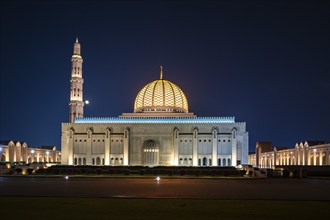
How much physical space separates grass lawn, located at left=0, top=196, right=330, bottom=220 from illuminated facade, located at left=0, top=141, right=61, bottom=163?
77318 mm

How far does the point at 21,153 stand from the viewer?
322 ft

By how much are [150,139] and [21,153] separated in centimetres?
4289

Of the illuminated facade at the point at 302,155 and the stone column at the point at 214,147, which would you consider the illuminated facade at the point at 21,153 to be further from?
the illuminated facade at the point at 302,155

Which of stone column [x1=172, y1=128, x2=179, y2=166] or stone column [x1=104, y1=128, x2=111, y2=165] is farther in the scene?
stone column [x1=104, y1=128, x2=111, y2=165]

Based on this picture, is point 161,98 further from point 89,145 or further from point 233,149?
point 233,149

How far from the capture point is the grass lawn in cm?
1292

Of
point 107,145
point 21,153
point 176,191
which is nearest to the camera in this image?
point 176,191

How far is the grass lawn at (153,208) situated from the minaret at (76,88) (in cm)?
5533

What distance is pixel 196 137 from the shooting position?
220ft

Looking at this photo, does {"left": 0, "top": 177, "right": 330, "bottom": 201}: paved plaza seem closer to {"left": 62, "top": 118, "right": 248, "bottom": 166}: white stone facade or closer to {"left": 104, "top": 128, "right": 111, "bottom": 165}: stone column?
{"left": 62, "top": 118, "right": 248, "bottom": 166}: white stone facade

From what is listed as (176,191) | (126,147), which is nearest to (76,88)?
(126,147)

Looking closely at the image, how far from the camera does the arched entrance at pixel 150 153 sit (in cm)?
6806

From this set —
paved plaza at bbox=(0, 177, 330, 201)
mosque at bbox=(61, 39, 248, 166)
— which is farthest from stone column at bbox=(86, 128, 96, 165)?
paved plaza at bbox=(0, 177, 330, 201)

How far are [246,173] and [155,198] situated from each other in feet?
100
